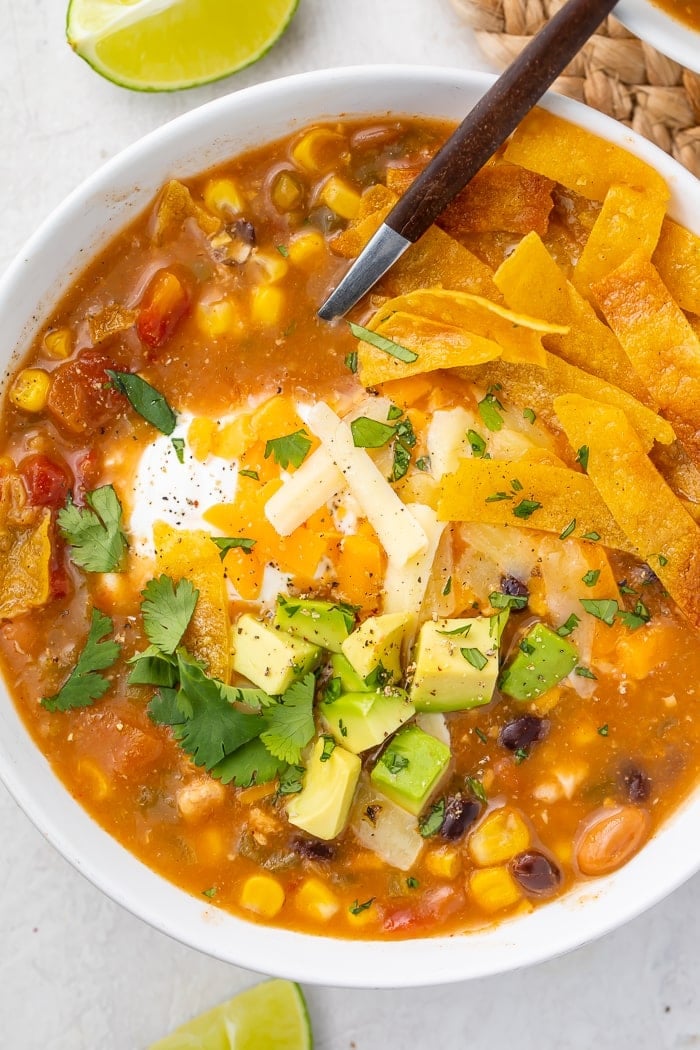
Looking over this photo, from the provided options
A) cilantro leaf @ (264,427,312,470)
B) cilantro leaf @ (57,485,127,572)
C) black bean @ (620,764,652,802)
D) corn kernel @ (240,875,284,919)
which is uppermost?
cilantro leaf @ (264,427,312,470)

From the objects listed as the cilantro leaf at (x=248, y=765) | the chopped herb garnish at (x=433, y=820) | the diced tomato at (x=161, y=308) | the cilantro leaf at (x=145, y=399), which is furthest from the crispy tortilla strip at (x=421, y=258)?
the chopped herb garnish at (x=433, y=820)

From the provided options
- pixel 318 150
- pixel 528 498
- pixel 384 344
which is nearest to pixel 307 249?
pixel 318 150

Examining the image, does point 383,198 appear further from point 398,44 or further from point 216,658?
point 216,658

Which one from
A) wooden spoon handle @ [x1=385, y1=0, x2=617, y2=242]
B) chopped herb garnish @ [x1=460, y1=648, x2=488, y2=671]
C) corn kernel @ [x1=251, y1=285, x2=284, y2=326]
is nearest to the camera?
wooden spoon handle @ [x1=385, y1=0, x2=617, y2=242]

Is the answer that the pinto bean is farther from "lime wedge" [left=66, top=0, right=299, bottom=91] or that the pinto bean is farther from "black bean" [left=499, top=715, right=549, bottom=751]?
"lime wedge" [left=66, top=0, right=299, bottom=91]

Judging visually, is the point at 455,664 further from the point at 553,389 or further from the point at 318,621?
the point at 553,389

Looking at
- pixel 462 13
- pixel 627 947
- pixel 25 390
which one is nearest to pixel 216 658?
pixel 25 390

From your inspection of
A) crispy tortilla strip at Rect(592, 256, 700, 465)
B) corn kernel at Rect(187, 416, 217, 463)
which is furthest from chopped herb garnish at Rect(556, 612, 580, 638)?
corn kernel at Rect(187, 416, 217, 463)

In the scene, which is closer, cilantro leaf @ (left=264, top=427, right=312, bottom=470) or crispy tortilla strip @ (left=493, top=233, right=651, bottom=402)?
crispy tortilla strip @ (left=493, top=233, right=651, bottom=402)
